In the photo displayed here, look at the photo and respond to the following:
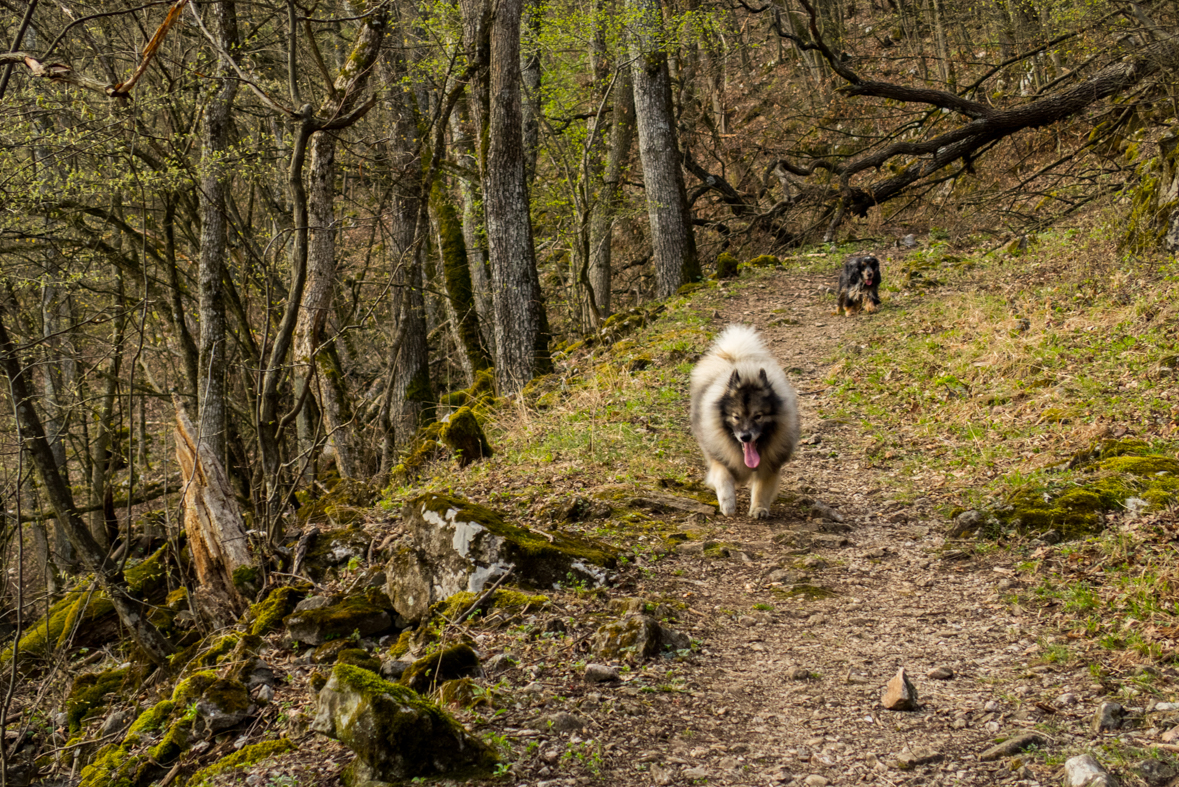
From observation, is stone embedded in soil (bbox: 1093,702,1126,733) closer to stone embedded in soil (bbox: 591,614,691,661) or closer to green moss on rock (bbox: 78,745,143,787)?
stone embedded in soil (bbox: 591,614,691,661)

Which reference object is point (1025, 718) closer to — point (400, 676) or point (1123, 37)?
point (400, 676)

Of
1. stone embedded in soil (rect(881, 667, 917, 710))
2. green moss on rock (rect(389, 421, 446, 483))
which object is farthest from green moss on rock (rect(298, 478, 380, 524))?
stone embedded in soil (rect(881, 667, 917, 710))

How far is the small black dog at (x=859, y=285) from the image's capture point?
1241 cm

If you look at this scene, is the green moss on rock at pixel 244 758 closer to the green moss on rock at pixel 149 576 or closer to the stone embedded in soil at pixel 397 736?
the stone embedded in soil at pixel 397 736

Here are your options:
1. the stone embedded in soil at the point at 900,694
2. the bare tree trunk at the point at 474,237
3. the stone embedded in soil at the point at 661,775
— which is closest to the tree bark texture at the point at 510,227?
the bare tree trunk at the point at 474,237

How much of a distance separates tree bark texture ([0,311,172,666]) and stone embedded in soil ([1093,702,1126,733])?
608cm

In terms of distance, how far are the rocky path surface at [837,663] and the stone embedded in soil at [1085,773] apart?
0.13 meters

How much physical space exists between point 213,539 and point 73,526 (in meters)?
1.04

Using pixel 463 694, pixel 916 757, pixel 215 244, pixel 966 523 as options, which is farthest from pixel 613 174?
pixel 916 757

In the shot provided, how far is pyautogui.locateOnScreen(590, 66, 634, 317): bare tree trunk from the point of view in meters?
15.8

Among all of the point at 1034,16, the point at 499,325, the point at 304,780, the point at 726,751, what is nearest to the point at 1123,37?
the point at 1034,16

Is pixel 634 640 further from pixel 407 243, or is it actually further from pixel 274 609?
pixel 407 243

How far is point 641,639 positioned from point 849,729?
3.55ft

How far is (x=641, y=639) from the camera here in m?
4.04
